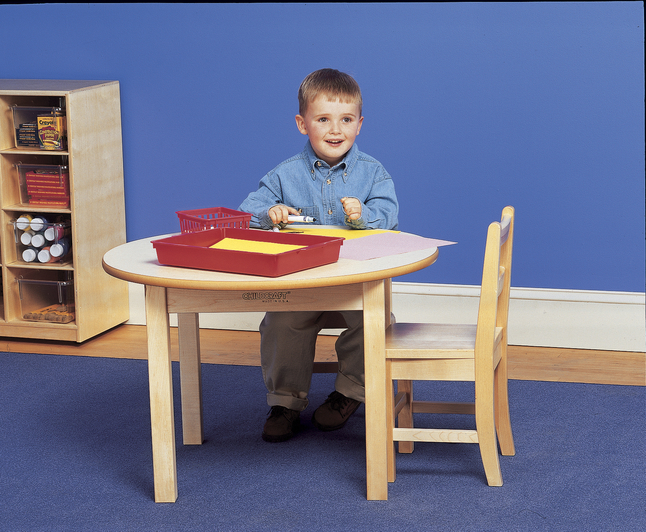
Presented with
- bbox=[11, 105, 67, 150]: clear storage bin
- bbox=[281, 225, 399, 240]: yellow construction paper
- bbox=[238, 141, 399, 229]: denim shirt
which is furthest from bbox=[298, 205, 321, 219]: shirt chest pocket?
bbox=[11, 105, 67, 150]: clear storage bin

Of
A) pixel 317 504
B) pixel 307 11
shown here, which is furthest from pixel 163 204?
pixel 317 504

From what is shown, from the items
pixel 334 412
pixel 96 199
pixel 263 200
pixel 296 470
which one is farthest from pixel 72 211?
pixel 296 470

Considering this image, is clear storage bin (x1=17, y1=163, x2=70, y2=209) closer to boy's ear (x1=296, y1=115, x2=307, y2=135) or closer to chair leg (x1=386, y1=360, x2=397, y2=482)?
boy's ear (x1=296, y1=115, x2=307, y2=135)

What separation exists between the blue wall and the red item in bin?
1563 mm

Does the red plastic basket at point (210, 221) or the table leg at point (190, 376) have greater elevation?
the red plastic basket at point (210, 221)

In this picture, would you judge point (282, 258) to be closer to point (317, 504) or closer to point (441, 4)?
point (317, 504)

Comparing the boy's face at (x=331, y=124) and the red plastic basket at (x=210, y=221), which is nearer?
the red plastic basket at (x=210, y=221)

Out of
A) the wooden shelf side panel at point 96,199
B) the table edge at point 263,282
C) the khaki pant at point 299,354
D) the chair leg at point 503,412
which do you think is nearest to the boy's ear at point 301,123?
the khaki pant at point 299,354

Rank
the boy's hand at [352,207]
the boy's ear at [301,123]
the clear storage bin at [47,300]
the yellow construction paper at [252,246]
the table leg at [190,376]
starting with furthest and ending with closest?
1. the clear storage bin at [47,300]
2. the boy's ear at [301,123]
3. the table leg at [190,376]
4. the boy's hand at [352,207]
5. the yellow construction paper at [252,246]

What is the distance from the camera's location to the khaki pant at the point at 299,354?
231 cm

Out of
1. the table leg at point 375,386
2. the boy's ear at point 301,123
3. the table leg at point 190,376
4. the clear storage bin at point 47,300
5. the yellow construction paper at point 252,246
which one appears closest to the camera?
the yellow construction paper at point 252,246

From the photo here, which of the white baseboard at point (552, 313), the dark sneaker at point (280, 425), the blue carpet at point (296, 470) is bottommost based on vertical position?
the blue carpet at point (296, 470)

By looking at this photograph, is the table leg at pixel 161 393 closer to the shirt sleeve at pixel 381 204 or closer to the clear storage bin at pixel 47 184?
the shirt sleeve at pixel 381 204

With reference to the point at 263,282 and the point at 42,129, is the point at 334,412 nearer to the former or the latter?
the point at 263,282
